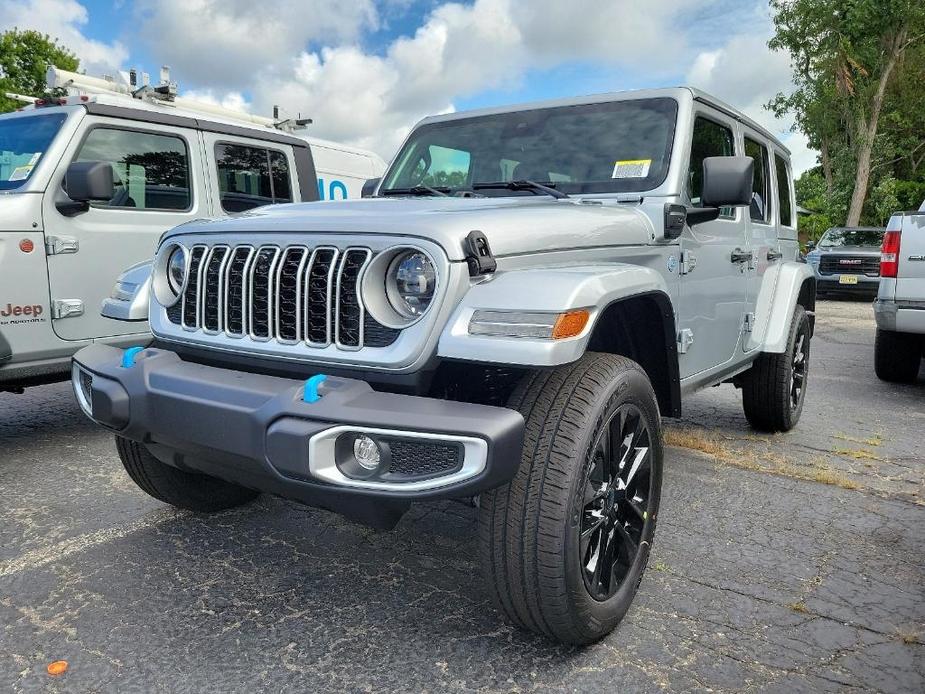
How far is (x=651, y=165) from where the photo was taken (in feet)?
10.9

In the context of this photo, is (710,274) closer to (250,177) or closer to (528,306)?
(528,306)

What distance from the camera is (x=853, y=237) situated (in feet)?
53.2

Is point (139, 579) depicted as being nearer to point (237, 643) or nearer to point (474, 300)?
point (237, 643)

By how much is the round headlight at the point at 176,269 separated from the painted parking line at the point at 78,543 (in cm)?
116

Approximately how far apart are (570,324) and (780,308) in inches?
118

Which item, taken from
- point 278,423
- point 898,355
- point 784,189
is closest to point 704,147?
point 784,189

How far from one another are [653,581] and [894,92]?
3128cm

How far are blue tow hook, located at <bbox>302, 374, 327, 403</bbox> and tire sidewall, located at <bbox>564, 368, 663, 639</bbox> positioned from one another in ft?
2.37

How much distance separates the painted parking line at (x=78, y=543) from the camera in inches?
116

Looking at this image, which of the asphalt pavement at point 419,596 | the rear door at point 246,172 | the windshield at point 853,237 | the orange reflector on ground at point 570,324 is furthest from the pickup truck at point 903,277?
the windshield at point 853,237

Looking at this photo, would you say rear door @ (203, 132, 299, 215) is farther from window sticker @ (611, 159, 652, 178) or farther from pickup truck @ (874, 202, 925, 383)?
pickup truck @ (874, 202, 925, 383)

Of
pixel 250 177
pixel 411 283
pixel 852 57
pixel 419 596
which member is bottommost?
pixel 419 596

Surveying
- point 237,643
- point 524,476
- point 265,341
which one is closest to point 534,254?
point 524,476

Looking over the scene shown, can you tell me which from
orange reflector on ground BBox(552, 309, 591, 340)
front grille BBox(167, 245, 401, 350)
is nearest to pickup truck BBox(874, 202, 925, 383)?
orange reflector on ground BBox(552, 309, 591, 340)
